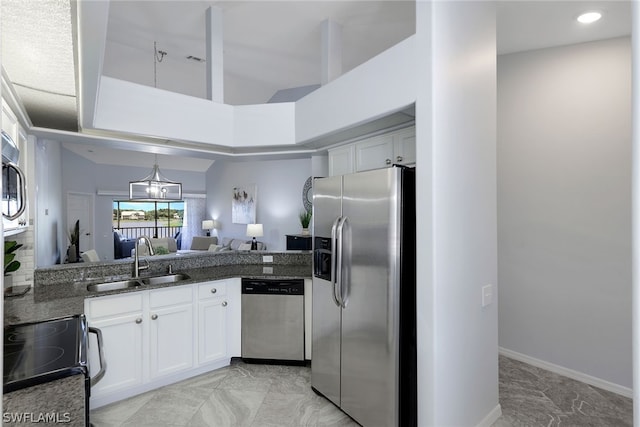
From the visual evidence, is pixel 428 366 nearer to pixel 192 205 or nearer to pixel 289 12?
pixel 289 12

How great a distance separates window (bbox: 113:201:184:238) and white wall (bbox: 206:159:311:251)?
1978mm

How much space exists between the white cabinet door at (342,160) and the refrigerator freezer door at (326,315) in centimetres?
45

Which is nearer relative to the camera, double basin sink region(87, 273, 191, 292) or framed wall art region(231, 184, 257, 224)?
double basin sink region(87, 273, 191, 292)

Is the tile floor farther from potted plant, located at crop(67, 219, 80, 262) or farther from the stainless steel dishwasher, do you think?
potted plant, located at crop(67, 219, 80, 262)

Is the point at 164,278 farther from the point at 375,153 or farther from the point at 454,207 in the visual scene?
the point at 454,207

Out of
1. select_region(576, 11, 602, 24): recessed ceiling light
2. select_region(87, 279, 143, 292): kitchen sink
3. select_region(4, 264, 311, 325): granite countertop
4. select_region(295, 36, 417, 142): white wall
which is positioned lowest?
select_region(87, 279, 143, 292): kitchen sink

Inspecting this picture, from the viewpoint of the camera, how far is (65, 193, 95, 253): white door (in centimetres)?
780

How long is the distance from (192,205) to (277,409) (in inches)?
330

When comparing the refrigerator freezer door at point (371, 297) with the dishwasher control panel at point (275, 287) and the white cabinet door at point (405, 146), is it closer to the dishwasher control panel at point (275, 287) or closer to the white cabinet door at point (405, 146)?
the white cabinet door at point (405, 146)

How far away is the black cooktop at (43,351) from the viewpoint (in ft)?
4.43

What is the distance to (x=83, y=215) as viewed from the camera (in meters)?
8.11

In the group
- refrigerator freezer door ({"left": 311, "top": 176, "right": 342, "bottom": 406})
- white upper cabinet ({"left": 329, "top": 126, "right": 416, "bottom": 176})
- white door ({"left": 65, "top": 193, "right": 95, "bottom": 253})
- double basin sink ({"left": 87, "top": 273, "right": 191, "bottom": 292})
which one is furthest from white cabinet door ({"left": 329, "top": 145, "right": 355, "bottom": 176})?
white door ({"left": 65, "top": 193, "right": 95, "bottom": 253})

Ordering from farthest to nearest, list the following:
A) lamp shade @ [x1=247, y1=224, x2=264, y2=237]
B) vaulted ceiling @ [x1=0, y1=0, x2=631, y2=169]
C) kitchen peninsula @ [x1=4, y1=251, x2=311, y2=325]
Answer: lamp shade @ [x1=247, y1=224, x2=264, y2=237] → kitchen peninsula @ [x1=4, y1=251, x2=311, y2=325] → vaulted ceiling @ [x1=0, y1=0, x2=631, y2=169]

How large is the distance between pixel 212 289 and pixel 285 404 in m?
1.16
